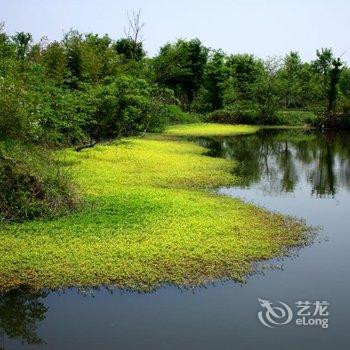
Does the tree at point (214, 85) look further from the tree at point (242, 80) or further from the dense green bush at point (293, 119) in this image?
the dense green bush at point (293, 119)

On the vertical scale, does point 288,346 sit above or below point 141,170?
below

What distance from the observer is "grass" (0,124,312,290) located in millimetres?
8469

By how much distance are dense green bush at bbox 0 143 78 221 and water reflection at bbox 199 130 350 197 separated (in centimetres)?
742

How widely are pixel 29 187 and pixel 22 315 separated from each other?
4387mm

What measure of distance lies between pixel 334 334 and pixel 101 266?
3.99m

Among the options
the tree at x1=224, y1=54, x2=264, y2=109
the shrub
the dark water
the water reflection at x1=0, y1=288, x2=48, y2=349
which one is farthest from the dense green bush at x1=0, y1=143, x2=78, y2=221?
the tree at x1=224, y1=54, x2=264, y2=109

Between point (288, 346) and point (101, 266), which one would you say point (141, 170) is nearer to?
point (101, 266)

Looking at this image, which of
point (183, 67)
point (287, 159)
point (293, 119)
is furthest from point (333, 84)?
point (287, 159)

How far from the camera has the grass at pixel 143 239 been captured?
27.8 feet

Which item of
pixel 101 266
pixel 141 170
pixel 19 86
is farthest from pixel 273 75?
pixel 101 266

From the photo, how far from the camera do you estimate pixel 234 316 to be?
749 centimetres

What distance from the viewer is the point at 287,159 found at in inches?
1009

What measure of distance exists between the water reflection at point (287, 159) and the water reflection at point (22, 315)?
1056cm

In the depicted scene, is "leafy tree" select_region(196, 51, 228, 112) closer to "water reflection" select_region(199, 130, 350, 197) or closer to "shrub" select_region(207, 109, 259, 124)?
"shrub" select_region(207, 109, 259, 124)
